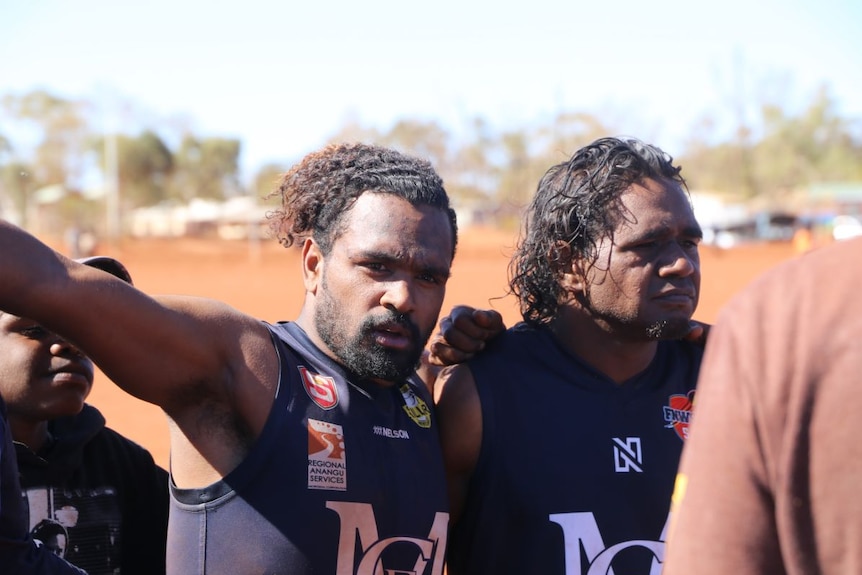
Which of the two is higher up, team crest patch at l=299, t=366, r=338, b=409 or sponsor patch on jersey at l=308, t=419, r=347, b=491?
team crest patch at l=299, t=366, r=338, b=409

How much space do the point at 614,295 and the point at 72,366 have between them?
185cm

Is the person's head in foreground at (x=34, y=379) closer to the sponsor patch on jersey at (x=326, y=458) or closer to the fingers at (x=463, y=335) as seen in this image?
the sponsor patch on jersey at (x=326, y=458)

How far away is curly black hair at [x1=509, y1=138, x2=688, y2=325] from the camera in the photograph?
340cm

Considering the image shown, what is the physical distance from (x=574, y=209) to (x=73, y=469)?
1.96 m

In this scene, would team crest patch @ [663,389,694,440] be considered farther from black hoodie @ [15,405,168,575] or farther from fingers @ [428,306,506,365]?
black hoodie @ [15,405,168,575]

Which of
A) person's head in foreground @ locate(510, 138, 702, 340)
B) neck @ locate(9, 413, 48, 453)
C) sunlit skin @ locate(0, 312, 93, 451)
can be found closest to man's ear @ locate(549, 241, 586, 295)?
person's head in foreground @ locate(510, 138, 702, 340)

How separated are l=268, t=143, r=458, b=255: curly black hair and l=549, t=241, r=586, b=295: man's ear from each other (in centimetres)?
49

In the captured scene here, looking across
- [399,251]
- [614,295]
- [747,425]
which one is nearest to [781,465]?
[747,425]

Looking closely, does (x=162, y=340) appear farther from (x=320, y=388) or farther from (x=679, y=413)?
(x=679, y=413)

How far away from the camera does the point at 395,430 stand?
A: 285 cm

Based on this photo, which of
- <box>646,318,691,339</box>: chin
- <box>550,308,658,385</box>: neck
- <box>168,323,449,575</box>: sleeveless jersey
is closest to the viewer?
<box>168,323,449,575</box>: sleeveless jersey

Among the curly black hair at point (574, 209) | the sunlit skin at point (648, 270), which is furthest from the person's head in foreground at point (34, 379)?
the sunlit skin at point (648, 270)

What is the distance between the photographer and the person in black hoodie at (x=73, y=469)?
298 cm

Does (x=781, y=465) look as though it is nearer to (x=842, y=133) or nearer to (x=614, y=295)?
(x=614, y=295)
